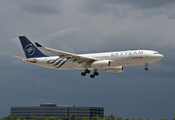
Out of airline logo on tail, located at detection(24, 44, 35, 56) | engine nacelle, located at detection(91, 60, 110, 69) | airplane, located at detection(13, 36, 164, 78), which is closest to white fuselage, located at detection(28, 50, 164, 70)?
airplane, located at detection(13, 36, 164, 78)

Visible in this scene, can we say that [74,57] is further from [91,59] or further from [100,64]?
[100,64]

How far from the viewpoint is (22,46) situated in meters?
75.2

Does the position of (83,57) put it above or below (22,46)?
below

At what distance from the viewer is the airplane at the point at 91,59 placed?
61375 millimetres

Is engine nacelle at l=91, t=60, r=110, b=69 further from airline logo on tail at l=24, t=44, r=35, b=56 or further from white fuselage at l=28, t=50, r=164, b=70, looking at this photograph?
airline logo on tail at l=24, t=44, r=35, b=56

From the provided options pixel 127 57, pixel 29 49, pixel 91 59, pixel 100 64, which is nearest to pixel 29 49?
pixel 29 49

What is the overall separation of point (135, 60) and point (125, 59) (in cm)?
194

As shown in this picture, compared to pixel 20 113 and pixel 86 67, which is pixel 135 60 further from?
pixel 20 113

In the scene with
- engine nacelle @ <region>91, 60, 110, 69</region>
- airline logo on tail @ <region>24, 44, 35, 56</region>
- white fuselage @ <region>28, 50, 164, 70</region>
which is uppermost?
airline logo on tail @ <region>24, 44, 35, 56</region>

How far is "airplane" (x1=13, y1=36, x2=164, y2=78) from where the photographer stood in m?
61.4

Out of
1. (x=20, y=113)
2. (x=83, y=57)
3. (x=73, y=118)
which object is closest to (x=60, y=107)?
(x=73, y=118)

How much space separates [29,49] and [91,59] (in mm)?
17569

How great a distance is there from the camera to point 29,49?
7400 cm

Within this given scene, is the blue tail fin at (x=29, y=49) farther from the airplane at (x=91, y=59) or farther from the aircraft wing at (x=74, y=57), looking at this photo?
the aircraft wing at (x=74, y=57)
